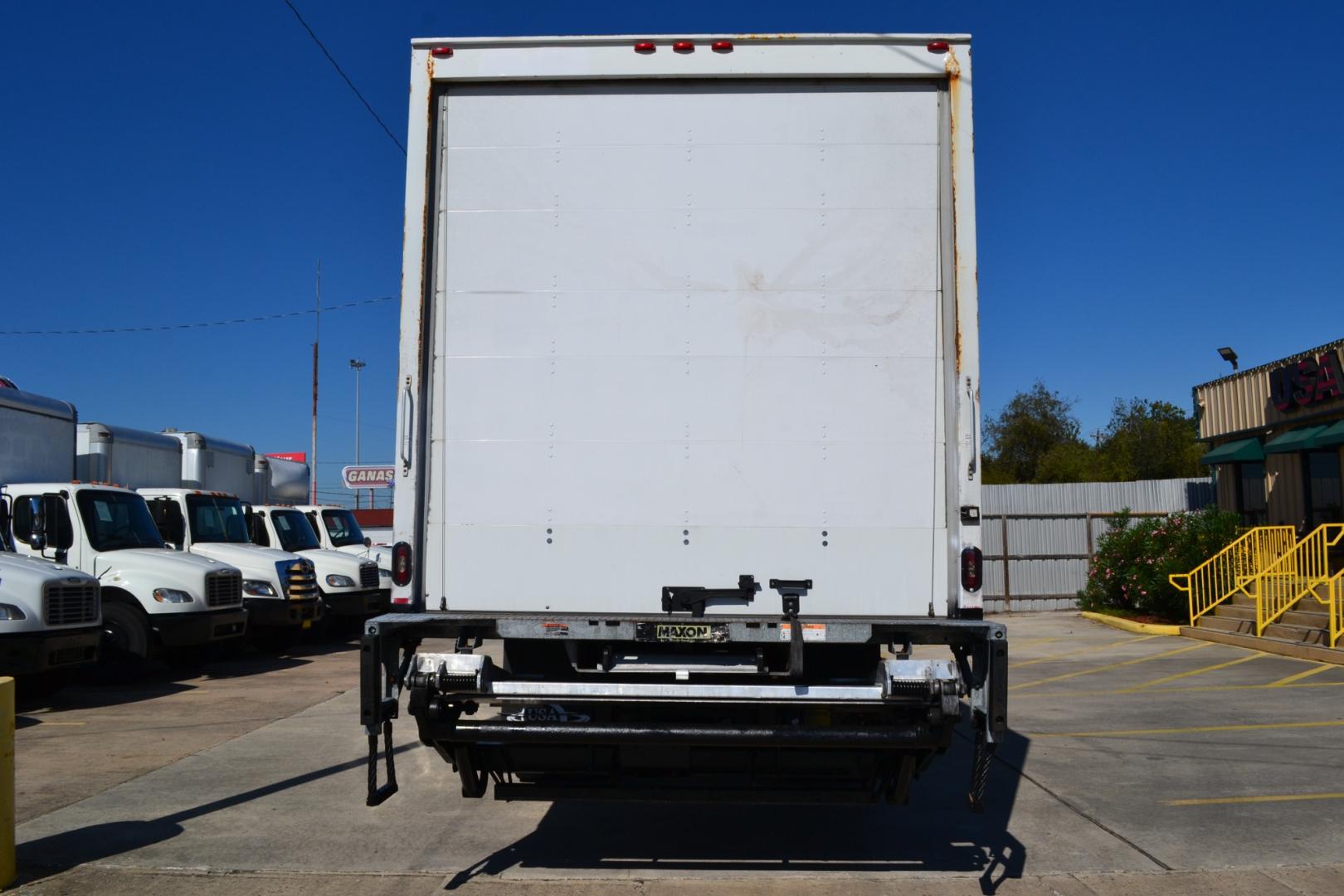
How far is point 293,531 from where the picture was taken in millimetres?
19859

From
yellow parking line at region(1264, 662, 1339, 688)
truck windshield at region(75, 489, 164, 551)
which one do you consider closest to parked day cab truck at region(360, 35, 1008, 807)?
yellow parking line at region(1264, 662, 1339, 688)

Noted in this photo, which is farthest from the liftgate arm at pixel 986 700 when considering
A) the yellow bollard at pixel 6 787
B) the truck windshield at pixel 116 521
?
the truck windshield at pixel 116 521

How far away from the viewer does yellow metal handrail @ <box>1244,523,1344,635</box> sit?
16.0 m

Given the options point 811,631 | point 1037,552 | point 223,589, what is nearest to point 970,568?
point 811,631

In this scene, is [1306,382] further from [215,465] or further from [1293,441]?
[215,465]

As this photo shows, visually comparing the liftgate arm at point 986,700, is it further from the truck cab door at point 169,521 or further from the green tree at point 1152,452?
the green tree at point 1152,452

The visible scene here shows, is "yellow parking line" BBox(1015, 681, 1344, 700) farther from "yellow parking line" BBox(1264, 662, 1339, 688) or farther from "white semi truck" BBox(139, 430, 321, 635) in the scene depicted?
"white semi truck" BBox(139, 430, 321, 635)

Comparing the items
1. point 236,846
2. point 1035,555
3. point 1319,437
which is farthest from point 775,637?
point 1035,555

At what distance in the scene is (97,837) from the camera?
21.6ft

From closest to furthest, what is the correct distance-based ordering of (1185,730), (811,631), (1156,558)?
(811,631) < (1185,730) < (1156,558)

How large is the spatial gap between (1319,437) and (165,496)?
18796mm

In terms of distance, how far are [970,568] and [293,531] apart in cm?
1659

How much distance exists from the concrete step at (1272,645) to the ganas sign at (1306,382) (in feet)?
18.2

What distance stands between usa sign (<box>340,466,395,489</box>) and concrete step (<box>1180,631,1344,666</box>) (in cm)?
Result: 2522
